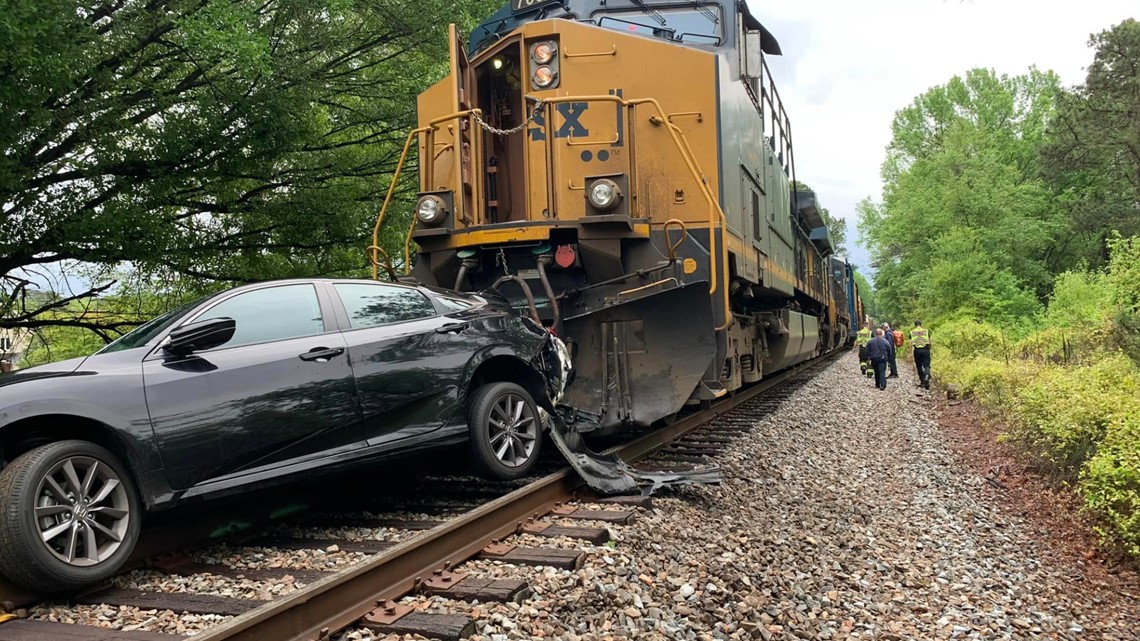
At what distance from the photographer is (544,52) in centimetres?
704

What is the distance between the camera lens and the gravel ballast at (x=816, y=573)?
3.63 metres

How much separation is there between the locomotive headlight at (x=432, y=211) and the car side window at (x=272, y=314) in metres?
1.93

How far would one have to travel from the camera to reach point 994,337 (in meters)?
18.2

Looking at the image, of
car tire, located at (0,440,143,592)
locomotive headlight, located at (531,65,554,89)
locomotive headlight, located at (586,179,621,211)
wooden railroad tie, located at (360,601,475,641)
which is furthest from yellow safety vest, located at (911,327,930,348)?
car tire, located at (0,440,143,592)

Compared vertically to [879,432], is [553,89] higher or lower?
higher

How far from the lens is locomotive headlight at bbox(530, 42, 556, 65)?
704 cm

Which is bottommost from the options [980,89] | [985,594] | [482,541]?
[985,594]

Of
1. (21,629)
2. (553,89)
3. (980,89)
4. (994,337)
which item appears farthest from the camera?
(980,89)

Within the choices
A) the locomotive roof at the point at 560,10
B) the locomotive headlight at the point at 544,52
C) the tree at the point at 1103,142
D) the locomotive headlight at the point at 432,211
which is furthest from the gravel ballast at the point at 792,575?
the tree at the point at 1103,142

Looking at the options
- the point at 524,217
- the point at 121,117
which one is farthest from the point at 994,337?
the point at 121,117

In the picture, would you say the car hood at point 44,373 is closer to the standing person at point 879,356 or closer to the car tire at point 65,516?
the car tire at point 65,516

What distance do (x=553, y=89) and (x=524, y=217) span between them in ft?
3.99

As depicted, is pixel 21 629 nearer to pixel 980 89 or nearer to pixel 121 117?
Answer: pixel 121 117

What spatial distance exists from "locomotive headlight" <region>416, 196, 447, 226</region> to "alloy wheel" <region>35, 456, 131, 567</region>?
351cm
